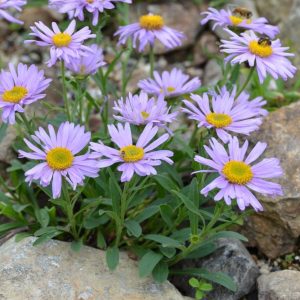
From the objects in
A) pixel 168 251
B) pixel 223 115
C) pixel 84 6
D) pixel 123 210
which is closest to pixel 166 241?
pixel 168 251

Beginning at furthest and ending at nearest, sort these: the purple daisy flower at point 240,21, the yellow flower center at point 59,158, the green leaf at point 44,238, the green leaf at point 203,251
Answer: the purple daisy flower at point 240,21
the green leaf at point 203,251
the green leaf at point 44,238
the yellow flower center at point 59,158

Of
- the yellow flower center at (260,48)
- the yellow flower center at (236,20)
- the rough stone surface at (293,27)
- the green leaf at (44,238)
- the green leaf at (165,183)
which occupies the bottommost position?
the green leaf at (44,238)

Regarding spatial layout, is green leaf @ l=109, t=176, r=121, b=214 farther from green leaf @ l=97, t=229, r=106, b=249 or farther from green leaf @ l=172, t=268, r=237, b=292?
green leaf @ l=172, t=268, r=237, b=292

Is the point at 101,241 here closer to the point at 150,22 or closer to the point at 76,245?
the point at 76,245

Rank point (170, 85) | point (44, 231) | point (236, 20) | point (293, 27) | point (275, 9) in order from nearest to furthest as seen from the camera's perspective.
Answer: point (44, 231) → point (236, 20) → point (170, 85) → point (293, 27) → point (275, 9)

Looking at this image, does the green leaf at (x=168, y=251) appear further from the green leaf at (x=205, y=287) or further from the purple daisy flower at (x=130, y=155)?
the purple daisy flower at (x=130, y=155)

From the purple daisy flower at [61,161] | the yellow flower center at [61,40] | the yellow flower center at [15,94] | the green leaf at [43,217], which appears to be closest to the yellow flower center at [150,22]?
the yellow flower center at [61,40]

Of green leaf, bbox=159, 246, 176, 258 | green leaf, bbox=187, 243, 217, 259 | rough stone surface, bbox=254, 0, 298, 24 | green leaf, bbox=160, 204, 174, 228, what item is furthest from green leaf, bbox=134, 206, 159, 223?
rough stone surface, bbox=254, 0, 298, 24
